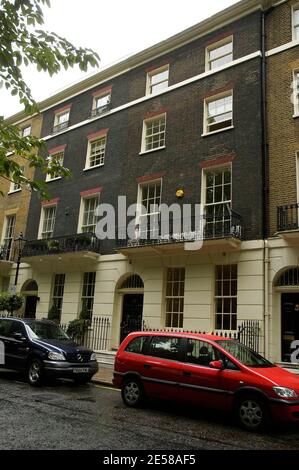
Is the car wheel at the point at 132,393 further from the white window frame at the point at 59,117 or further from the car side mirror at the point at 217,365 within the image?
the white window frame at the point at 59,117

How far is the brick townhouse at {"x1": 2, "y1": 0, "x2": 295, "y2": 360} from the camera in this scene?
47.4 ft

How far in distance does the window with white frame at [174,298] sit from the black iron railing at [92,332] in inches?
114

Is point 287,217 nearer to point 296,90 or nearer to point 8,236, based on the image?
point 296,90

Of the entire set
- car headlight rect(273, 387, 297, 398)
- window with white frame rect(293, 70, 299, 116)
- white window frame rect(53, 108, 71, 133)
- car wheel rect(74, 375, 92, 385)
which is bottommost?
car wheel rect(74, 375, 92, 385)

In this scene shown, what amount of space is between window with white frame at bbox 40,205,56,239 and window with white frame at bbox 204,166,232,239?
30.6ft

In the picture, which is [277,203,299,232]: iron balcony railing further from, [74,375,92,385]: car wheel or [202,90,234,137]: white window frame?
[74,375,92,385]: car wheel

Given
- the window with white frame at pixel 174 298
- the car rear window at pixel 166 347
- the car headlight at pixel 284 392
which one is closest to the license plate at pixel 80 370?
the car rear window at pixel 166 347

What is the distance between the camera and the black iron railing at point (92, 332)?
17.3 metres

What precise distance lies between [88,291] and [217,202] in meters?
7.51

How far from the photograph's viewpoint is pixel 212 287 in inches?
579

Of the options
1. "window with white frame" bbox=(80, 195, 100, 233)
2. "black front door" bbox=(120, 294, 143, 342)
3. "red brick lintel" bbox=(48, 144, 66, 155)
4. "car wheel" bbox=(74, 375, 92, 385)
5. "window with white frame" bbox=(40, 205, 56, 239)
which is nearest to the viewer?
"car wheel" bbox=(74, 375, 92, 385)

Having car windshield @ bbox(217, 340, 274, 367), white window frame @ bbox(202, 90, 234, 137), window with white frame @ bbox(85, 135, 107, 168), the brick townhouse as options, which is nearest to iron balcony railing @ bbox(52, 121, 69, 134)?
the brick townhouse

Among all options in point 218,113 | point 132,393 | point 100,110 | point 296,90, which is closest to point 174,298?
point 132,393

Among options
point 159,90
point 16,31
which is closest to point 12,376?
point 16,31
